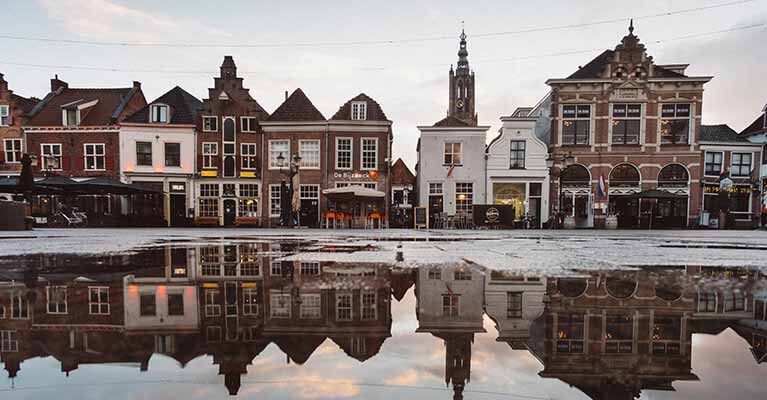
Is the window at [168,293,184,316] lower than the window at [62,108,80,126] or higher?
lower

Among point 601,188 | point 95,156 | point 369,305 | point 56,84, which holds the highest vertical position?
point 56,84

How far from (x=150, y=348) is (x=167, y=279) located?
8.26ft

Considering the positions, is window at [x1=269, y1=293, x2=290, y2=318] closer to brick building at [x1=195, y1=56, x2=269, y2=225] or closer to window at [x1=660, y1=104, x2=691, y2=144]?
brick building at [x1=195, y1=56, x2=269, y2=225]

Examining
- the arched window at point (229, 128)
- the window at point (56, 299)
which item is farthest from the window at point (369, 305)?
the arched window at point (229, 128)

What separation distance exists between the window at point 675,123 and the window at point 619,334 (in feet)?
102

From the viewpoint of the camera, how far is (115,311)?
291 centimetres

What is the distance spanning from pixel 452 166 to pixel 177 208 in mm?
21667

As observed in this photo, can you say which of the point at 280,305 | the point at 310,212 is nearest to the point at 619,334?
the point at 280,305

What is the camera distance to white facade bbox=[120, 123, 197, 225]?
27422 mm

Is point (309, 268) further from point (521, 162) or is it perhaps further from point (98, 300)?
point (521, 162)

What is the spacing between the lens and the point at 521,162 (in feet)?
86.2

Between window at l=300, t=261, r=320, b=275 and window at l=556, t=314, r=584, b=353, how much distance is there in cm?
300

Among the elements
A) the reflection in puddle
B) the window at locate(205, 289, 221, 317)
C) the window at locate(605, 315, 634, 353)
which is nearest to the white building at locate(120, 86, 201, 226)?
the reflection in puddle

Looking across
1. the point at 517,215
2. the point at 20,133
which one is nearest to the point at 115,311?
the point at 517,215
